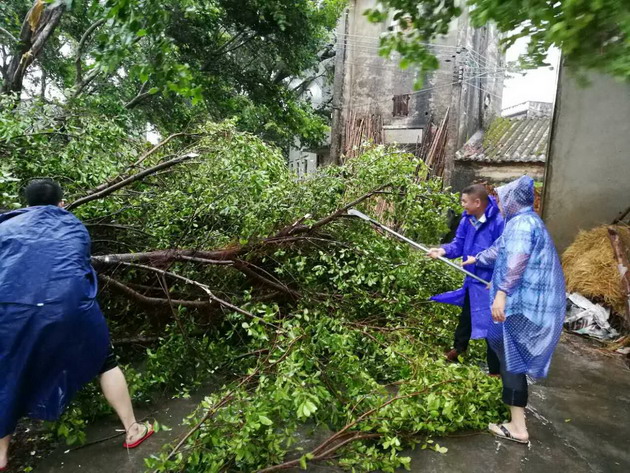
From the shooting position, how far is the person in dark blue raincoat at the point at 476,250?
3303 mm

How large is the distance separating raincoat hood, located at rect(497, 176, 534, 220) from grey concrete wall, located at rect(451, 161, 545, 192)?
28.9ft

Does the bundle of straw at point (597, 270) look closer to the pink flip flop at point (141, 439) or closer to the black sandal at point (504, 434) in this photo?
the black sandal at point (504, 434)

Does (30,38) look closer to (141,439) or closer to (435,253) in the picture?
(141,439)

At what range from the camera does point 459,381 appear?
9.13 feet

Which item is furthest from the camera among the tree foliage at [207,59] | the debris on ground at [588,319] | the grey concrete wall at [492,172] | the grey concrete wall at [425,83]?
the grey concrete wall at [425,83]

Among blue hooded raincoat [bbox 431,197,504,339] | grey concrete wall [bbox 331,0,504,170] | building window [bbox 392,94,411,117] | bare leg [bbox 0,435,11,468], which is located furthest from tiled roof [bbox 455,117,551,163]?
bare leg [bbox 0,435,11,468]

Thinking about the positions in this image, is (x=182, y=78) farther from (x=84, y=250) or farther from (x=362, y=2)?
(x=362, y=2)

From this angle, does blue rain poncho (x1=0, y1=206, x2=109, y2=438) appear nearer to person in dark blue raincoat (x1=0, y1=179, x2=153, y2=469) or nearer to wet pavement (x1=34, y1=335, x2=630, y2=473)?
person in dark blue raincoat (x1=0, y1=179, x2=153, y2=469)

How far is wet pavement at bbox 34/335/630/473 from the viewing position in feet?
7.76

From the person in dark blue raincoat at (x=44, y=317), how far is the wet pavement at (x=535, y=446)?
1.42ft

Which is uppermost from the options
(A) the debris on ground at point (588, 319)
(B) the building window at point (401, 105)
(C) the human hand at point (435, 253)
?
(B) the building window at point (401, 105)

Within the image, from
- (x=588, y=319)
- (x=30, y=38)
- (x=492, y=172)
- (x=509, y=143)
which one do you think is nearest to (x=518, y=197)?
(x=588, y=319)

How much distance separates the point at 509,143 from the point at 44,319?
12583 millimetres

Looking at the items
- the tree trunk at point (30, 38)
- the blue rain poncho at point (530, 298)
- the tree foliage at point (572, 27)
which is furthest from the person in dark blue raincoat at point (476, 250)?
the tree trunk at point (30, 38)
